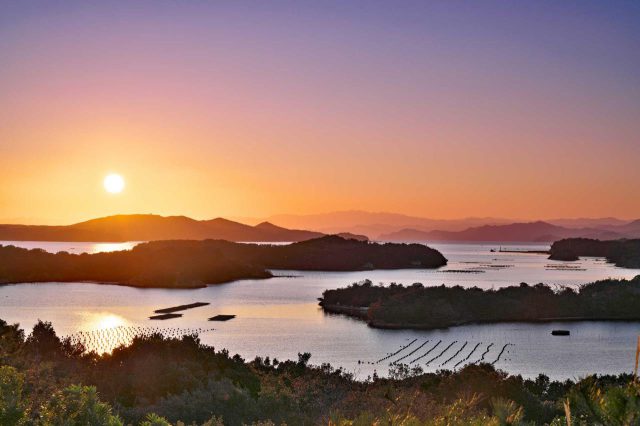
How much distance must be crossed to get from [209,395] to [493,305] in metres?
102

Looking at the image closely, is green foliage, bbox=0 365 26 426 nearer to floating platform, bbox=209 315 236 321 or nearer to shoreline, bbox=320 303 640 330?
shoreline, bbox=320 303 640 330

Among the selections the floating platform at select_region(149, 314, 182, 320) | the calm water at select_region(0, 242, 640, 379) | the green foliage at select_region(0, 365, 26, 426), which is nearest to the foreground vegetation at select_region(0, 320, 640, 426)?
the green foliage at select_region(0, 365, 26, 426)

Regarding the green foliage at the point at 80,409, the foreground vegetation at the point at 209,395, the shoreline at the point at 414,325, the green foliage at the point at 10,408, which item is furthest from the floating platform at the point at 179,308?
the green foliage at the point at 80,409

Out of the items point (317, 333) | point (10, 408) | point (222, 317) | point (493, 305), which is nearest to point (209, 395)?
point (10, 408)

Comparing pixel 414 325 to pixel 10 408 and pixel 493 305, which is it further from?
pixel 10 408

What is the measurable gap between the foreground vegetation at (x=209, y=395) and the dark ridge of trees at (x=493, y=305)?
6707 cm

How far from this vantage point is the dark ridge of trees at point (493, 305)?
352 feet

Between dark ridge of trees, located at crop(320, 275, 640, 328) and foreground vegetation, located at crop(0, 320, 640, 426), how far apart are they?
67073mm

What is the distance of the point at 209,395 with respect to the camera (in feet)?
69.8

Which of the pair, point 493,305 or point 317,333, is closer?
point 317,333

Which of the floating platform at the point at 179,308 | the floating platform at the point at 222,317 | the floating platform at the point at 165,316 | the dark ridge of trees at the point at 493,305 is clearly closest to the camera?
the dark ridge of trees at the point at 493,305

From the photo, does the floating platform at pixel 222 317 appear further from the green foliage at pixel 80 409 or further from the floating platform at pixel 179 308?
the green foliage at pixel 80 409

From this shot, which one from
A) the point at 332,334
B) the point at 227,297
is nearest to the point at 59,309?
the point at 227,297

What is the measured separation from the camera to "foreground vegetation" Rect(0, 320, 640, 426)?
9516mm
